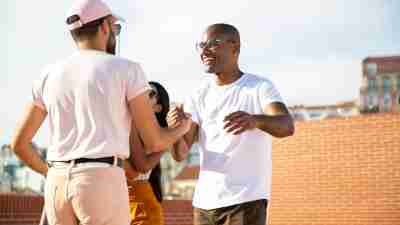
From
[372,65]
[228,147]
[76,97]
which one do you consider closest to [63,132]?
[76,97]

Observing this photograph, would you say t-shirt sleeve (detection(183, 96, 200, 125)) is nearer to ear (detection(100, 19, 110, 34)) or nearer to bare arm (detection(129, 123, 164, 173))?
bare arm (detection(129, 123, 164, 173))

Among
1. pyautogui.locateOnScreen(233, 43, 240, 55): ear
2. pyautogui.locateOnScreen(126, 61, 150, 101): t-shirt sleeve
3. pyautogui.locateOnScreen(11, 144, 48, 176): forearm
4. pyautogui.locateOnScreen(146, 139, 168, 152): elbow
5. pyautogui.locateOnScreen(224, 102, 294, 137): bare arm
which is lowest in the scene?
pyautogui.locateOnScreen(11, 144, 48, 176): forearm

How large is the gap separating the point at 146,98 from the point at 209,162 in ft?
3.94

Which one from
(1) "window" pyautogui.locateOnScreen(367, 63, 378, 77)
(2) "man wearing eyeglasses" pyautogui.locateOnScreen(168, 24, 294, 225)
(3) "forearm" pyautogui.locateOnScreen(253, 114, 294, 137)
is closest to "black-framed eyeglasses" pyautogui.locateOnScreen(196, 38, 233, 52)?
(2) "man wearing eyeglasses" pyautogui.locateOnScreen(168, 24, 294, 225)

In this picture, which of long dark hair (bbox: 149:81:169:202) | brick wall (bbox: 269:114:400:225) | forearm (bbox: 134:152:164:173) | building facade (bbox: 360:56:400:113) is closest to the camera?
forearm (bbox: 134:152:164:173)

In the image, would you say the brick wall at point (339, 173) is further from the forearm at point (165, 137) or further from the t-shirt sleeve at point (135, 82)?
the t-shirt sleeve at point (135, 82)

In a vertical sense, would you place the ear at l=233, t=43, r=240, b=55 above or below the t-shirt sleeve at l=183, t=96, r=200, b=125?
above

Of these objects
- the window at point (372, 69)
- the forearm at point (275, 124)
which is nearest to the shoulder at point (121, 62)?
the forearm at point (275, 124)

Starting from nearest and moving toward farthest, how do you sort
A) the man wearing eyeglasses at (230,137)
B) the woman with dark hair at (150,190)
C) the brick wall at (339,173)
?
the man wearing eyeglasses at (230,137)
the woman with dark hair at (150,190)
the brick wall at (339,173)

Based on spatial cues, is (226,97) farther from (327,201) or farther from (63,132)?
(327,201)

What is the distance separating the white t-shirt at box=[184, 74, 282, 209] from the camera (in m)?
4.33

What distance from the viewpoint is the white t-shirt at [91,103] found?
10.5 ft

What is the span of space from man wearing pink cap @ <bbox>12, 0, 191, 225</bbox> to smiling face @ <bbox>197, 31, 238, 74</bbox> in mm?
1210

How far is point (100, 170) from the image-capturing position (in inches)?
124
